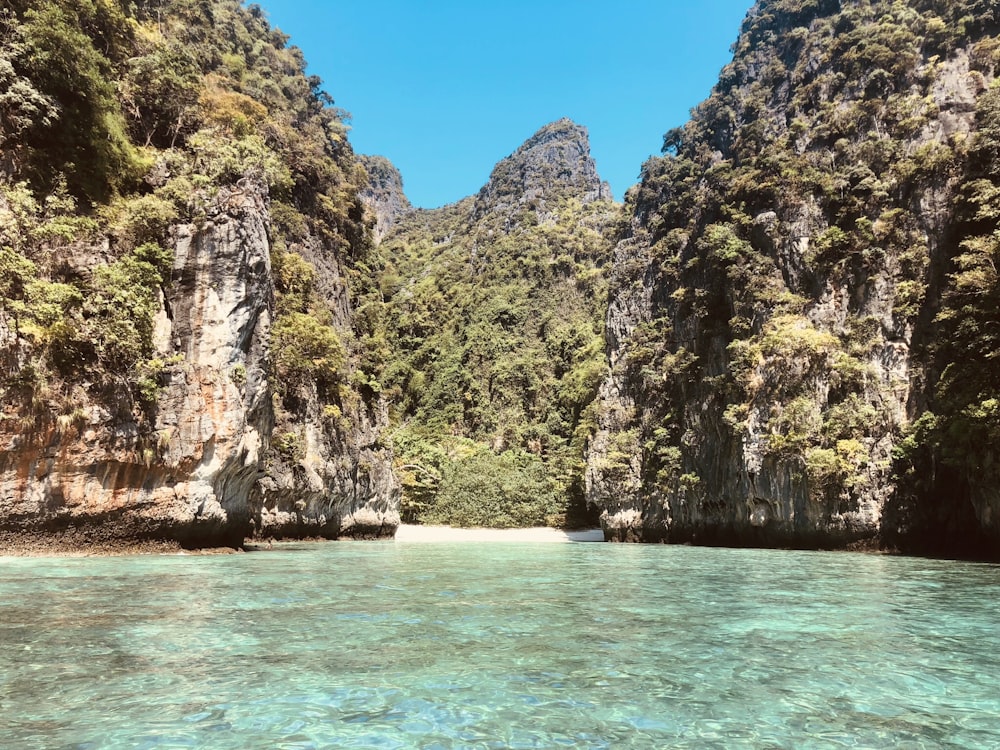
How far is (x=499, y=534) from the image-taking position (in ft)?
141

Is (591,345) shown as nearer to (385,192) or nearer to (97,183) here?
(97,183)

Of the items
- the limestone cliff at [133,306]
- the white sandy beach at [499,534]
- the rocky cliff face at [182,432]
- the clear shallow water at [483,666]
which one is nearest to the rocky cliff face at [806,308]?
the white sandy beach at [499,534]

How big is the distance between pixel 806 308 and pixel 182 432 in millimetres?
26466

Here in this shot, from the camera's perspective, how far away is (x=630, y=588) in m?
11.9

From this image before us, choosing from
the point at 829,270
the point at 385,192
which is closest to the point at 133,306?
the point at 829,270

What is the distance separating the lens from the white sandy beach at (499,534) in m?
39.4

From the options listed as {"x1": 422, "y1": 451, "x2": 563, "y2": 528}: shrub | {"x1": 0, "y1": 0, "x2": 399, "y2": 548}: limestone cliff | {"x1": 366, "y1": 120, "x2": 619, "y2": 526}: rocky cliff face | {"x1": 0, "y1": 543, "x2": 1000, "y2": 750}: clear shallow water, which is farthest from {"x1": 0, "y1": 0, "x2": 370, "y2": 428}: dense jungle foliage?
{"x1": 422, "y1": 451, "x2": 563, "y2": 528}: shrub

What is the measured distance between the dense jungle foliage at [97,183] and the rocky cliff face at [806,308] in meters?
20.8

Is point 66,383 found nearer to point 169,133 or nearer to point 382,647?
point 169,133

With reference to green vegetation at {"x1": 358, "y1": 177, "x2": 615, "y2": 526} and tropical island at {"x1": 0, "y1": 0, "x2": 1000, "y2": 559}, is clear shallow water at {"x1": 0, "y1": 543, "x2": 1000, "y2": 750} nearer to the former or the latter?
tropical island at {"x1": 0, "y1": 0, "x2": 1000, "y2": 559}

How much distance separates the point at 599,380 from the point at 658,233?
1147 centimetres

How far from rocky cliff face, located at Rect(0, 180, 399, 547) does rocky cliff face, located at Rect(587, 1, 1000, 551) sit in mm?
21218

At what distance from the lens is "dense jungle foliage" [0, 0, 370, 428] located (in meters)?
13.7

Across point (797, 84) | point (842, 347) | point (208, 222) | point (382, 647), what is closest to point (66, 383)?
point (208, 222)
